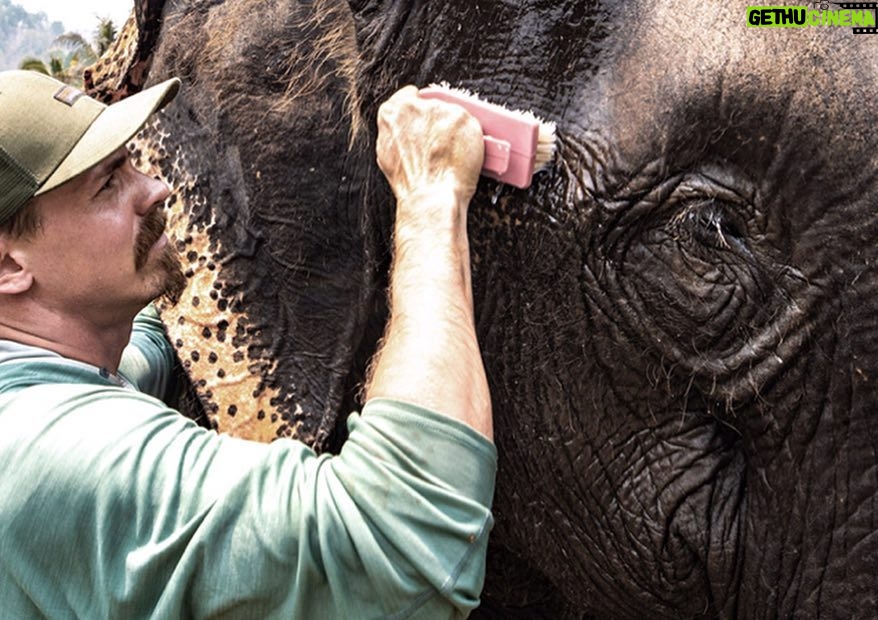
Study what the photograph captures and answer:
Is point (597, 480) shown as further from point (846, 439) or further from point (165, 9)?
point (165, 9)

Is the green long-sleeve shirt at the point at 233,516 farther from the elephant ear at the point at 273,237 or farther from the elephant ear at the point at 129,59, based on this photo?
the elephant ear at the point at 129,59

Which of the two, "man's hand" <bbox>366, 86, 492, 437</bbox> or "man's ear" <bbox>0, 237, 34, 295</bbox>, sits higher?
"man's hand" <bbox>366, 86, 492, 437</bbox>

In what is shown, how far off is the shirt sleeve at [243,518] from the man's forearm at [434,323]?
5 cm

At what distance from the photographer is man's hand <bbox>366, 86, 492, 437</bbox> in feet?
5.76

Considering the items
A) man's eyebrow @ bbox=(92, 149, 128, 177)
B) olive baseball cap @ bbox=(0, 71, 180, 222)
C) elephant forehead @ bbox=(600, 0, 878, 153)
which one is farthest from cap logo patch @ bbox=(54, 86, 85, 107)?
elephant forehead @ bbox=(600, 0, 878, 153)

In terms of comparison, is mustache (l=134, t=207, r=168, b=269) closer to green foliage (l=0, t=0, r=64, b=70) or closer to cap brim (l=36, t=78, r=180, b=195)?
cap brim (l=36, t=78, r=180, b=195)

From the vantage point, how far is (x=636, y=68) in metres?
2.09

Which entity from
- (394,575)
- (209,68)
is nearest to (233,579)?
(394,575)

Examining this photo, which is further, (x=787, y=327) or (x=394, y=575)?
(x=787, y=327)

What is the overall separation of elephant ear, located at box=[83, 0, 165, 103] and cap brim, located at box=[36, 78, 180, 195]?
2.20 feet

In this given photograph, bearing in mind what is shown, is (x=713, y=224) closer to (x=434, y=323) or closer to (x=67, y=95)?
(x=434, y=323)

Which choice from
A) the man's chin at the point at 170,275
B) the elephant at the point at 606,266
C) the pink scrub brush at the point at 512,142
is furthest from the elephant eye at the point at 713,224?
the man's chin at the point at 170,275

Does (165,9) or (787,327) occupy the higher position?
(165,9)

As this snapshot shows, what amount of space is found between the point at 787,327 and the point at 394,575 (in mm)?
821
